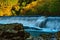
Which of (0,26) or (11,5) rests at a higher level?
(11,5)

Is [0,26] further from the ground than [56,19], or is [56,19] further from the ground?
[56,19]

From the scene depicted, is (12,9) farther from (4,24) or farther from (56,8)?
(56,8)

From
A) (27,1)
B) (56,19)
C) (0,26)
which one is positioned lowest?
(0,26)

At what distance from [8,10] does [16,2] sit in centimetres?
28

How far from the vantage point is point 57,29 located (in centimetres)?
476

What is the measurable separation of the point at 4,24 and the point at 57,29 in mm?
1303

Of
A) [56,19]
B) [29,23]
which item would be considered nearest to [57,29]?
[56,19]

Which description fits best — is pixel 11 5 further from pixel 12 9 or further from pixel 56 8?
pixel 56 8

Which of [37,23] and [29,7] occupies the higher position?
[29,7]

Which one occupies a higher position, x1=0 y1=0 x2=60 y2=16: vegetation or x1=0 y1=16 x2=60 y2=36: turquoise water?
x1=0 y1=0 x2=60 y2=16: vegetation

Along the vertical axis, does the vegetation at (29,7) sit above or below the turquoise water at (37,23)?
above

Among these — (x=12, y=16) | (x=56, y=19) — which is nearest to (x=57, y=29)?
(x=56, y=19)

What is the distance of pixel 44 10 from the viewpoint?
16.0ft

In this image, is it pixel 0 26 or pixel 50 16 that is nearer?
pixel 50 16
